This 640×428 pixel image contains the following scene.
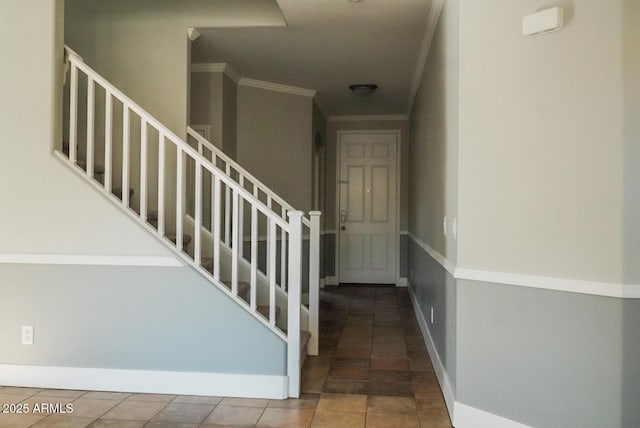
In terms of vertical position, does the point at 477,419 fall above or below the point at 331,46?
below

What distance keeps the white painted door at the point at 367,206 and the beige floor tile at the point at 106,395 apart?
452cm

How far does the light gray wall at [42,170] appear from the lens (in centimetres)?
292

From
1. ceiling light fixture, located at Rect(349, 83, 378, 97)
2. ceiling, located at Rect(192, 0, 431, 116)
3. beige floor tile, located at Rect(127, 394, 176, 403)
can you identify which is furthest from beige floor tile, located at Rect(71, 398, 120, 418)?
ceiling light fixture, located at Rect(349, 83, 378, 97)

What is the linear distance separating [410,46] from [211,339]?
9.52 ft

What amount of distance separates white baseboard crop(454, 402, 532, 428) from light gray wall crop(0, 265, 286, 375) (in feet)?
3.37

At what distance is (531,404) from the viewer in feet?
7.39

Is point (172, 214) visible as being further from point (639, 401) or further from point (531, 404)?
point (639, 401)

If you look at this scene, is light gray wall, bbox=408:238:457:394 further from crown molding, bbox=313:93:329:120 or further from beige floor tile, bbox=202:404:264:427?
crown molding, bbox=313:93:329:120

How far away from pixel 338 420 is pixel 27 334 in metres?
2.00

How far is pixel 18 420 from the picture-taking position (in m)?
2.54

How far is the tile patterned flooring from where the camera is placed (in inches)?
100

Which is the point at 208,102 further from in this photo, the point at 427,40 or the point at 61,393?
the point at 61,393

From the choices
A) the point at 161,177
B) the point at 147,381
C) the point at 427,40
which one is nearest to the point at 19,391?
the point at 147,381

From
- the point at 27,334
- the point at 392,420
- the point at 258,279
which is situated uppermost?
the point at 258,279
